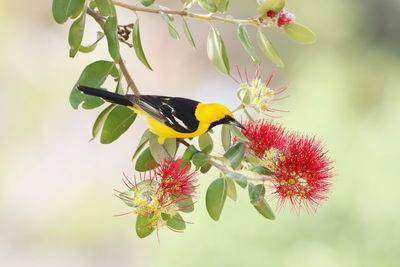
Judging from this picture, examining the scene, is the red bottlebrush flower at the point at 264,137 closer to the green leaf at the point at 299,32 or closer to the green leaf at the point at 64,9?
the green leaf at the point at 299,32

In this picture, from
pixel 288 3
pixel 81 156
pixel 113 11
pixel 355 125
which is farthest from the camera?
pixel 288 3

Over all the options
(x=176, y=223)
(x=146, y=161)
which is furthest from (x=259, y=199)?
(x=146, y=161)

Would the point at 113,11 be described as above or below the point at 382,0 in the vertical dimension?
below

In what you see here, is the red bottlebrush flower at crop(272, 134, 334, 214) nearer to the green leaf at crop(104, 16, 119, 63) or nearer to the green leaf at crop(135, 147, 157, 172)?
the green leaf at crop(135, 147, 157, 172)

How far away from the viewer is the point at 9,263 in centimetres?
361

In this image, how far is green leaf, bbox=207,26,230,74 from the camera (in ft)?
3.06

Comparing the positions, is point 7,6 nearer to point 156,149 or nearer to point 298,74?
point 298,74

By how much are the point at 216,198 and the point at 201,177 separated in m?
2.41

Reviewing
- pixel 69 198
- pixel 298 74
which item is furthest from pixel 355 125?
pixel 69 198

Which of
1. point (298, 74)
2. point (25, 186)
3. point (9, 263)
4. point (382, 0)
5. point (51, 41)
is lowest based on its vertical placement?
point (9, 263)

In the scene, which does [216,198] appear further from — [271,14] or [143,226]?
[271,14]

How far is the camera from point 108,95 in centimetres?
98

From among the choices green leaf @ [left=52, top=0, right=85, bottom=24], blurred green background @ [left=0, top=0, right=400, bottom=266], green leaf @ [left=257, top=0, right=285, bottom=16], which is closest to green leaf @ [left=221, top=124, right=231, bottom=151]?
green leaf @ [left=257, top=0, right=285, bottom=16]

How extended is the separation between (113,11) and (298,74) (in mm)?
3506
